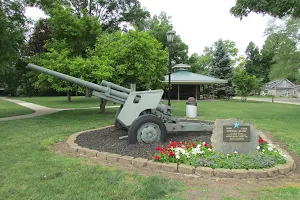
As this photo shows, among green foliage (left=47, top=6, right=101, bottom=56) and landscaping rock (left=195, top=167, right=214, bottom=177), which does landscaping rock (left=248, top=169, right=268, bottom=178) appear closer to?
landscaping rock (left=195, top=167, right=214, bottom=177)

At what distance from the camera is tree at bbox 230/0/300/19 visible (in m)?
10.1

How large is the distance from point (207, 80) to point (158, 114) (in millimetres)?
24257

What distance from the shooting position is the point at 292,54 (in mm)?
34438

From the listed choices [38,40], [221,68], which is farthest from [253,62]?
[38,40]

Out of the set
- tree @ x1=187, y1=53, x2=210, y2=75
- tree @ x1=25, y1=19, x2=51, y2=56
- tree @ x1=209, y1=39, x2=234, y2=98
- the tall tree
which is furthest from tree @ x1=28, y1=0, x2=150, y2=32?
the tall tree

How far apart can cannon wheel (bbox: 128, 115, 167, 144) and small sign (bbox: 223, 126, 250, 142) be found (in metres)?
1.46

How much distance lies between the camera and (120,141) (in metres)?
6.26

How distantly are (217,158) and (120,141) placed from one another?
2492 mm

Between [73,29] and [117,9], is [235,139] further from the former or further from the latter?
[117,9]

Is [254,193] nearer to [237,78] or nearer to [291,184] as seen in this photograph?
[291,184]

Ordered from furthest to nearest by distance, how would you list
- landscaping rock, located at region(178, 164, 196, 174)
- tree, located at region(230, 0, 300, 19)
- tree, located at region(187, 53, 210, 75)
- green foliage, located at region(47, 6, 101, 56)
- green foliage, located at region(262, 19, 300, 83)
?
tree, located at region(187, 53, 210, 75) → green foliage, located at region(262, 19, 300, 83) → green foliage, located at region(47, 6, 101, 56) → tree, located at region(230, 0, 300, 19) → landscaping rock, located at region(178, 164, 196, 174)

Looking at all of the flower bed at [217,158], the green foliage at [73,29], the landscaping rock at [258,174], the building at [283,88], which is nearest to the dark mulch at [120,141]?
the flower bed at [217,158]

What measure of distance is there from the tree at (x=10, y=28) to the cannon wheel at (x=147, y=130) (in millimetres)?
7293

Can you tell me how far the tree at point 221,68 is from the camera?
36.3 m
